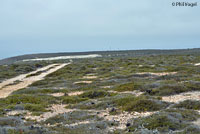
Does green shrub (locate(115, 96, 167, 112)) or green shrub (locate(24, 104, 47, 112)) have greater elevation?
green shrub (locate(115, 96, 167, 112))

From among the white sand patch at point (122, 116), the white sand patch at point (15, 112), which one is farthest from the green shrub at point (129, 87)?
the white sand patch at point (15, 112)

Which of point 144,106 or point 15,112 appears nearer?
point 144,106

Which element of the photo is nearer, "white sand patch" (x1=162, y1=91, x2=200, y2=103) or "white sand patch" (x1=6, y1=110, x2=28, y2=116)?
"white sand patch" (x1=6, y1=110, x2=28, y2=116)

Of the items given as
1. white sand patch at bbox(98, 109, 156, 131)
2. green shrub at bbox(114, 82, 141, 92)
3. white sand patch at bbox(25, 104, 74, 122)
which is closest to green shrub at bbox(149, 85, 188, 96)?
green shrub at bbox(114, 82, 141, 92)

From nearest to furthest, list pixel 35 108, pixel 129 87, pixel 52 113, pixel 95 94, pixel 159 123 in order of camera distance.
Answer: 1. pixel 159 123
2. pixel 52 113
3. pixel 35 108
4. pixel 95 94
5. pixel 129 87

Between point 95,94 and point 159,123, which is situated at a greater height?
point 159,123

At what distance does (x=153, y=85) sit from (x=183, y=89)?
120 inches

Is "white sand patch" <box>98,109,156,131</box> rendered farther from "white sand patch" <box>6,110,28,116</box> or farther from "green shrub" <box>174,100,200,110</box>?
"white sand patch" <box>6,110,28,116</box>

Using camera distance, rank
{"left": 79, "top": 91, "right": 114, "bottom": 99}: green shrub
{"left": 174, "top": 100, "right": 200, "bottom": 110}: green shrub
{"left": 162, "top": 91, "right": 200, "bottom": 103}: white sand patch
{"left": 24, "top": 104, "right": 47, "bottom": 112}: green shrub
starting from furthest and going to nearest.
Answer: {"left": 79, "top": 91, "right": 114, "bottom": 99}: green shrub, {"left": 162, "top": 91, "right": 200, "bottom": 103}: white sand patch, {"left": 24, "top": 104, "right": 47, "bottom": 112}: green shrub, {"left": 174, "top": 100, "right": 200, "bottom": 110}: green shrub

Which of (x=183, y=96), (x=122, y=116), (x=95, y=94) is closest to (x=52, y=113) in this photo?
(x=122, y=116)

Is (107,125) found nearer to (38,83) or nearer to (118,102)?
(118,102)

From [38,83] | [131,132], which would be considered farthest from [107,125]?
[38,83]

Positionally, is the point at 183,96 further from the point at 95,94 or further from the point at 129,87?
the point at 95,94

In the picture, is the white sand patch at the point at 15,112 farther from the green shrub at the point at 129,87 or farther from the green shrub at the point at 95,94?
the green shrub at the point at 129,87
